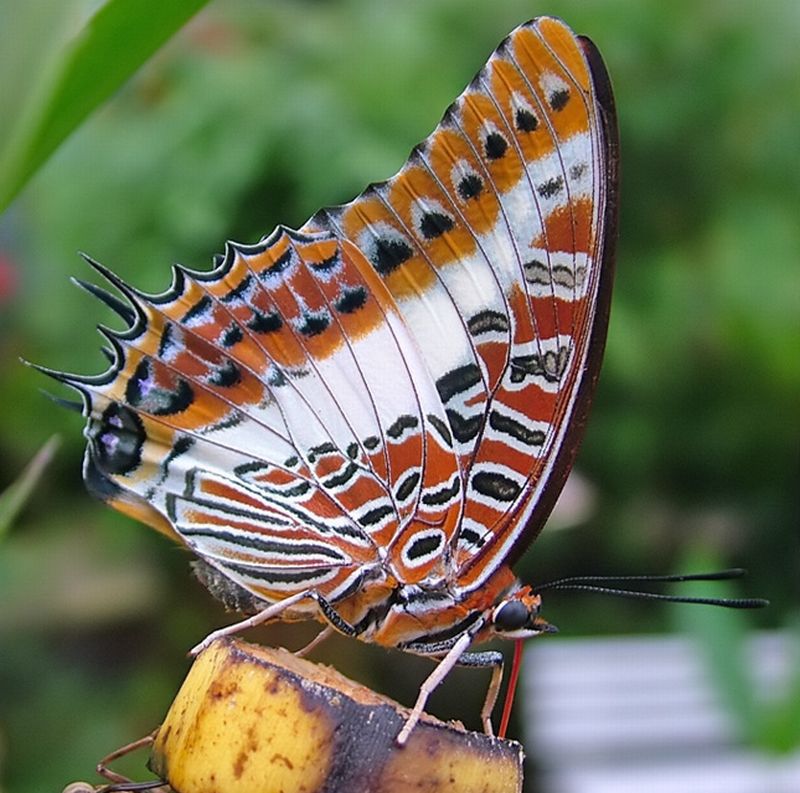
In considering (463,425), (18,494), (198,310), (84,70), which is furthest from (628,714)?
(84,70)

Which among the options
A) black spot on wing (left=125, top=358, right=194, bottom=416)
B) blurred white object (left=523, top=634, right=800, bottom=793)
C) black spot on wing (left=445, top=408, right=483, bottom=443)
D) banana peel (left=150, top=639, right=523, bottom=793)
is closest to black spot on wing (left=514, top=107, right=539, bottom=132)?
black spot on wing (left=445, top=408, right=483, bottom=443)

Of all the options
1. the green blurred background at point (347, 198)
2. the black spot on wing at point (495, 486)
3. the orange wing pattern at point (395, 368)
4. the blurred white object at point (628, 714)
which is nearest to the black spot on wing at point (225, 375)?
the orange wing pattern at point (395, 368)

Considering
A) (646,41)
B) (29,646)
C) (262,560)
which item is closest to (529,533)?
(262,560)

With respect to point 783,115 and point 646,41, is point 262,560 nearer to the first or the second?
point 646,41

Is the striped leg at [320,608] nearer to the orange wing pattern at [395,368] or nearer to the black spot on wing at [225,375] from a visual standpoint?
the orange wing pattern at [395,368]

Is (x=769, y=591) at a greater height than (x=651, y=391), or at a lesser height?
lesser

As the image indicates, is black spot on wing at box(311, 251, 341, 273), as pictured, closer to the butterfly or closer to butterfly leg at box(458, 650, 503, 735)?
the butterfly

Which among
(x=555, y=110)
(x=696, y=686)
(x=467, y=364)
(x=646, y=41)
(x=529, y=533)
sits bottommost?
(x=696, y=686)
